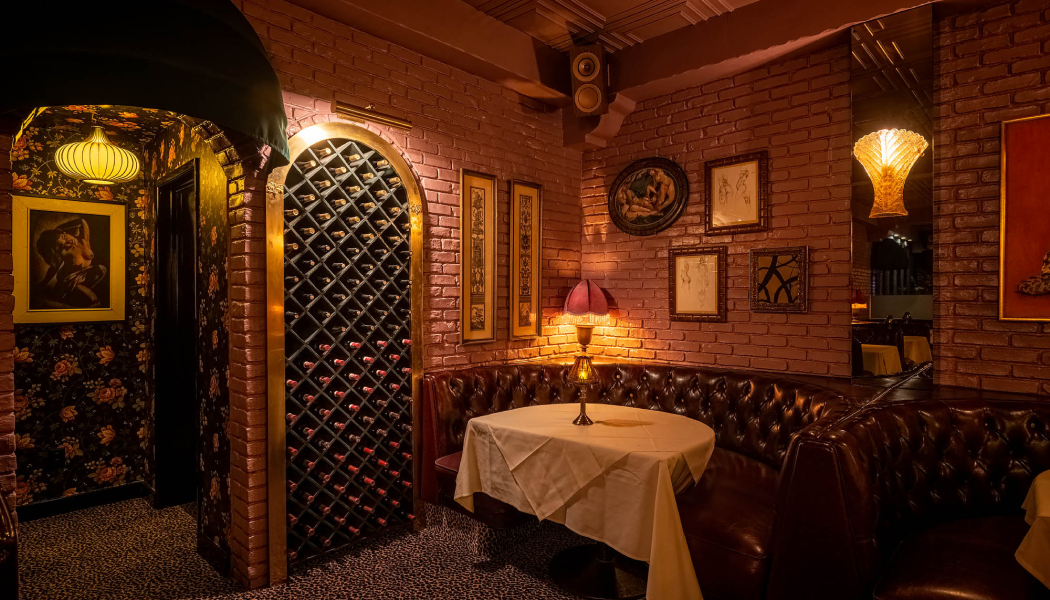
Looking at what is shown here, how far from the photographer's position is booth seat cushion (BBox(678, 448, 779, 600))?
2.29 meters

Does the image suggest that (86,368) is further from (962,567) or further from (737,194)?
(962,567)

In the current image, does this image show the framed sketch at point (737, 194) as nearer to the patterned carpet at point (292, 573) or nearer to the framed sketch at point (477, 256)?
the framed sketch at point (477, 256)

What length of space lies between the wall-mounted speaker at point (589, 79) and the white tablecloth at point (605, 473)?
92.1 inches

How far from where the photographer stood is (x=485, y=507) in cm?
316

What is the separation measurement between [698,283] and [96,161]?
4139 mm

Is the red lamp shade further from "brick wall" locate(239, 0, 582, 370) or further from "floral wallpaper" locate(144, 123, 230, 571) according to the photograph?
"floral wallpaper" locate(144, 123, 230, 571)

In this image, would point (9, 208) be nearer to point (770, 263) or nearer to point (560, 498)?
point (560, 498)

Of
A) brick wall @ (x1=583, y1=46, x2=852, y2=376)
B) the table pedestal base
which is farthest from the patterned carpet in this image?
brick wall @ (x1=583, y1=46, x2=852, y2=376)

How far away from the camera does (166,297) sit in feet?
13.6

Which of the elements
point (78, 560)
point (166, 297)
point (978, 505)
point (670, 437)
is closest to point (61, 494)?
point (78, 560)

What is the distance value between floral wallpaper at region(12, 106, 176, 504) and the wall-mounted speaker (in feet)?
8.94

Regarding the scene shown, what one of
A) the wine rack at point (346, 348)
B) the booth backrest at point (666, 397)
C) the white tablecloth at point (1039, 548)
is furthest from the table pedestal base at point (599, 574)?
the white tablecloth at point (1039, 548)

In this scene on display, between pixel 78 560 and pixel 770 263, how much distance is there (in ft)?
15.3

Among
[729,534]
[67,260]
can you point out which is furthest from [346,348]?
[67,260]
